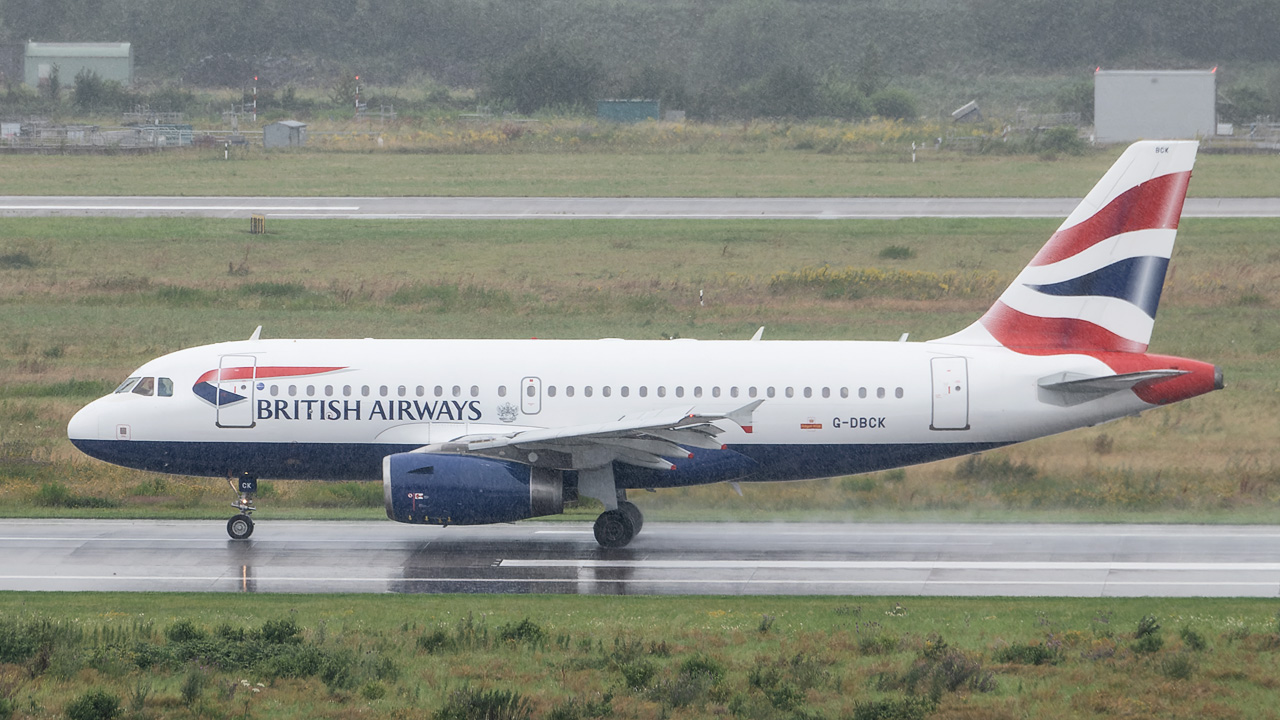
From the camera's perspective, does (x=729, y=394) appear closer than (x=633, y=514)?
Yes

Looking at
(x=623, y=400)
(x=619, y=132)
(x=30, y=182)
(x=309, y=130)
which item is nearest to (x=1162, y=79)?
(x=619, y=132)

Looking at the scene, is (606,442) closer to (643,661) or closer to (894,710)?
(643,661)

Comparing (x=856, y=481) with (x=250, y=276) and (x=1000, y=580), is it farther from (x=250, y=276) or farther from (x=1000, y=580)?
(x=250, y=276)

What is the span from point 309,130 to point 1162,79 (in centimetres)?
6296

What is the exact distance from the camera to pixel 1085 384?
29.0m

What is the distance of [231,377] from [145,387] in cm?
198

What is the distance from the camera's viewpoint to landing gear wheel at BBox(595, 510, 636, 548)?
2939cm

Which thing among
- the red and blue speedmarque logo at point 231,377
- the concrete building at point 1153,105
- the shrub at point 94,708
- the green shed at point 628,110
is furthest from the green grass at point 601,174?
the shrub at point 94,708

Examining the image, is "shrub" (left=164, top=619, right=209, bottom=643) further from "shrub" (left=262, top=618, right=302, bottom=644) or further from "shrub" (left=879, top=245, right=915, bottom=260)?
"shrub" (left=879, top=245, right=915, bottom=260)

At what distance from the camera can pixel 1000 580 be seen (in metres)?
26.8

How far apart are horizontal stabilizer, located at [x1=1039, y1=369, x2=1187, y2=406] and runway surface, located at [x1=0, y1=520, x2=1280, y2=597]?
10.1 feet

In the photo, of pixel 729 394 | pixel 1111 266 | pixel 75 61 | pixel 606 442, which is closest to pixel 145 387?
pixel 606 442

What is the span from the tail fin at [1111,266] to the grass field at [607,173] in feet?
160

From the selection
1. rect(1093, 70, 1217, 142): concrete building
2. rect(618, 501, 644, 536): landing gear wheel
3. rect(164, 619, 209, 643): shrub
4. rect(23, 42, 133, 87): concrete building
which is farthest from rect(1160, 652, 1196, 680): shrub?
rect(23, 42, 133, 87): concrete building
